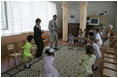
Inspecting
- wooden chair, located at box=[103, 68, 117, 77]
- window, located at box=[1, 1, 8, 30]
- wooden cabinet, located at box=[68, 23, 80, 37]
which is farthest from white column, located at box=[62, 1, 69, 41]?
wooden chair, located at box=[103, 68, 117, 77]

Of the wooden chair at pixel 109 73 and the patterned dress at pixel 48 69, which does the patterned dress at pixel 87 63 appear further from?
the patterned dress at pixel 48 69

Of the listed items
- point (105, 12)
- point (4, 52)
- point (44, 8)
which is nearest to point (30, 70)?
point (4, 52)

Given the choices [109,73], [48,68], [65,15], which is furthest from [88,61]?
[65,15]

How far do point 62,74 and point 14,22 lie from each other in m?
2.86

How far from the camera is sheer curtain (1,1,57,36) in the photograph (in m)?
3.74

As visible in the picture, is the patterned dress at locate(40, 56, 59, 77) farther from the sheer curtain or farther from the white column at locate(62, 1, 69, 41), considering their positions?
the white column at locate(62, 1, 69, 41)

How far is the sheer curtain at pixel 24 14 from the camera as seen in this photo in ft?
12.3

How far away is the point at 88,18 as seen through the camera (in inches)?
239

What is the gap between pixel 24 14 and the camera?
172 inches

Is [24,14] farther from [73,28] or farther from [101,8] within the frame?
[101,8]

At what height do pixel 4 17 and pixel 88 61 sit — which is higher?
pixel 4 17

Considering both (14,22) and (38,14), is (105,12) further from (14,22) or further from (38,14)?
(14,22)

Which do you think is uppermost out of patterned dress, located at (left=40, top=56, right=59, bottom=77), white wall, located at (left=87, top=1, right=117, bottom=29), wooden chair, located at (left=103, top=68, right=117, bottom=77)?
white wall, located at (left=87, top=1, right=117, bottom=29)

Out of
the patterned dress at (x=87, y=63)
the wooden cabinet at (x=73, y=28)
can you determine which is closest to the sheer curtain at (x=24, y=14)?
the wooden cabinet at (x=73, y=28)
